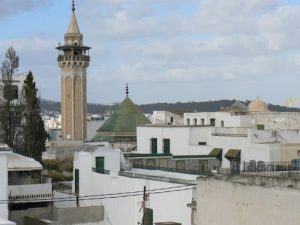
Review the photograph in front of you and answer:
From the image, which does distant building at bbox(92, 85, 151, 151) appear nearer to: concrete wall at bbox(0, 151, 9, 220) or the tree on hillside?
the tree on hillside

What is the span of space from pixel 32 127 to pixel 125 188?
15576 mm

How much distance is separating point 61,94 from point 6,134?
27.8 metres

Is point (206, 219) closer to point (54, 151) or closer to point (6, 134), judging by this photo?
point (6, 134)

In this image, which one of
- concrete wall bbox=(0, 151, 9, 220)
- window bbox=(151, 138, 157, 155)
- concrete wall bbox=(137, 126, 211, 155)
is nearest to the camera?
concrete wall bbox=(0, 151, 9, 220)

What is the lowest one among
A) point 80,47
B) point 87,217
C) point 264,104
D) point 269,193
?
point 87,217

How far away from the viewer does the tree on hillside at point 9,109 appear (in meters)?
40.5

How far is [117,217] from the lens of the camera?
26.7 metres

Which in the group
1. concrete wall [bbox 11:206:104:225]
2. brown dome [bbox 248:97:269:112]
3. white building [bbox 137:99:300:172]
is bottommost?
concrete wall [bbox 11:206:104:225]

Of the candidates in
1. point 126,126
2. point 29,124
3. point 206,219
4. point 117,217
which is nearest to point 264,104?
point 126,126

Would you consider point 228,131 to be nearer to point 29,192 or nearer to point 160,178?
point 29,192

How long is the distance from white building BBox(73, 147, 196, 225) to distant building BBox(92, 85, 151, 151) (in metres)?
19.5

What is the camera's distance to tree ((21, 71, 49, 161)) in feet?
132

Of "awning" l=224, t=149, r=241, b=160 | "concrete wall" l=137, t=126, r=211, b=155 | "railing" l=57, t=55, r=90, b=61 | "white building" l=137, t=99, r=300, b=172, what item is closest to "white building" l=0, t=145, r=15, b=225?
"white building" l=137, t=99, r=300, b=172

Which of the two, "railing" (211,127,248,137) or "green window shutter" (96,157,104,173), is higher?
"railing" (211,127,248,137)
